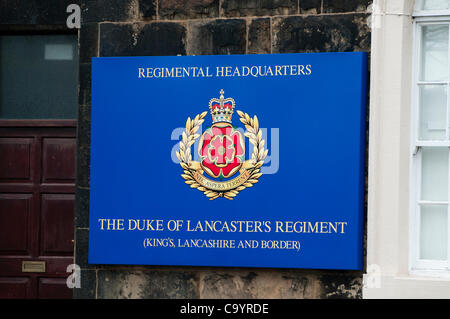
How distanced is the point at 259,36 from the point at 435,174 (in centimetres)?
178

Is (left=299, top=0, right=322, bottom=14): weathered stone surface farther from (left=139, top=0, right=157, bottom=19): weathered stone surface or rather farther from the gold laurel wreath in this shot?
(left=139, top=0, right=157, bottom=19): weathered stone surface

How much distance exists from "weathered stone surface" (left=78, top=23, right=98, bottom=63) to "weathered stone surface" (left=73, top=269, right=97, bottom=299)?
1.78 meters

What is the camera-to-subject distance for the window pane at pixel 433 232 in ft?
19.7

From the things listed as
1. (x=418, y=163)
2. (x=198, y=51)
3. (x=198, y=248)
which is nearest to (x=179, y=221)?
(x=198, y=248)

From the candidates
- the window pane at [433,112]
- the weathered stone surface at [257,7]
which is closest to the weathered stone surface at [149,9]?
the weathered stone surface at [257,7]

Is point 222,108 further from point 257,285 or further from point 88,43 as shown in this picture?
point 257,285

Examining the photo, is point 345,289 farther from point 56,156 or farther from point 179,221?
point 56,156

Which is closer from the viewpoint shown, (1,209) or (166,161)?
(166,161)

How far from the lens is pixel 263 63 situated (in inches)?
243

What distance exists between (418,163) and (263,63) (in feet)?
4.79

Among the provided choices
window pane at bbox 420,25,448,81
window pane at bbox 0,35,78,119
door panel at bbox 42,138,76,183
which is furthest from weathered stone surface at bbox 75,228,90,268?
window pane at bbox 420,25,448,81

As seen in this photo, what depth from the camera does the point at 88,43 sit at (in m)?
6.52

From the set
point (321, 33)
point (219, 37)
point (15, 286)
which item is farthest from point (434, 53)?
point (15, 286)
